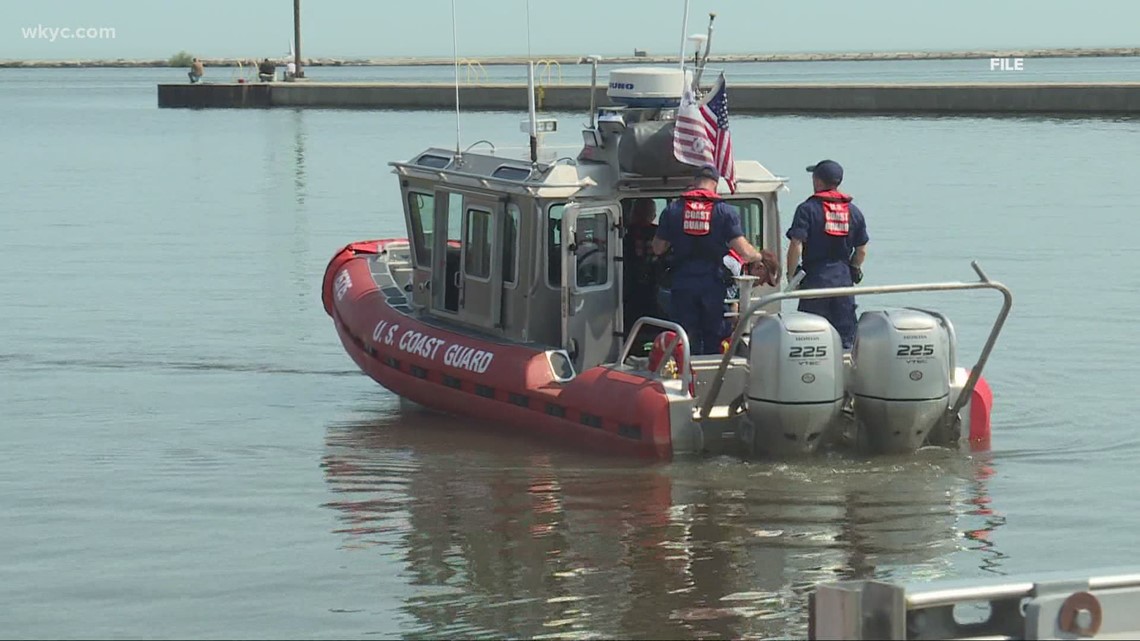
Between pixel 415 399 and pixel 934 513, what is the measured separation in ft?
12.9

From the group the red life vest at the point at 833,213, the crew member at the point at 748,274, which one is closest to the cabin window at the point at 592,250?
the crew member at the point at 748,274

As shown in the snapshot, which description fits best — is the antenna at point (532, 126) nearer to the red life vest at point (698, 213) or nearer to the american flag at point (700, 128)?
the american flag at point (700, 128)

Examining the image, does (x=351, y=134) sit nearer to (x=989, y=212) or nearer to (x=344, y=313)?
(x=989, y=212)

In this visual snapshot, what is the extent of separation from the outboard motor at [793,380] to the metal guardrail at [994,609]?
3661mm

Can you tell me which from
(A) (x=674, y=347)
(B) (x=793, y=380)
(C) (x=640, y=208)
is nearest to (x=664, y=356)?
(A) (x=674, y=347)

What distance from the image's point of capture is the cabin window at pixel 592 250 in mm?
10656

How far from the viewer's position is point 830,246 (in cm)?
1027

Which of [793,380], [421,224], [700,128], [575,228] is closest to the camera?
[793,380]

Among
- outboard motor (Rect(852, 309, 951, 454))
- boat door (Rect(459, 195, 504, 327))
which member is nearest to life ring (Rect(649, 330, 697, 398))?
outboard motor (Rect(852, 309, 951, 454))

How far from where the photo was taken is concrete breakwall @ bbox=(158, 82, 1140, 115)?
46.8 meters

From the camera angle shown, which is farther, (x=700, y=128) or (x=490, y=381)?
(x=490, y=381)

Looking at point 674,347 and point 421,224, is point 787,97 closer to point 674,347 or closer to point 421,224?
point 421,224

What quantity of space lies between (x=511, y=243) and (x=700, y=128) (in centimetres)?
149

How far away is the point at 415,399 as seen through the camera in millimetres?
11766
